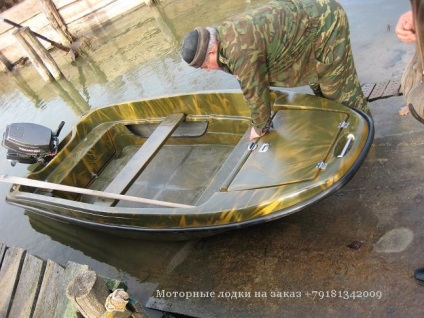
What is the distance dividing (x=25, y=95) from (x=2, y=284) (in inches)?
372

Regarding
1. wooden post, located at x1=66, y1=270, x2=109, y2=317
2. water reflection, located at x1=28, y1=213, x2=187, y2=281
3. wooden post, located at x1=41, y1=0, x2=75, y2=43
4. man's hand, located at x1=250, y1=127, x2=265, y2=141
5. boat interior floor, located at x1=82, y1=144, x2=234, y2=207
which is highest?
wooden post, located at x1=41, y1=0, x2=75, y2=43

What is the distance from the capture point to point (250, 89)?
377cm

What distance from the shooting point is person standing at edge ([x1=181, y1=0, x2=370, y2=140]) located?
3.59 m

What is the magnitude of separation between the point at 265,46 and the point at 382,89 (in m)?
2.59

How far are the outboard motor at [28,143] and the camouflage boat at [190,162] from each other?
0.04 ft

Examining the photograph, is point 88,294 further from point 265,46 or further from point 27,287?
point 265,46

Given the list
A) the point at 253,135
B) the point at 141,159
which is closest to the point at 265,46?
the point at 253,135

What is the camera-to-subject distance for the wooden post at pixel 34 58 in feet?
36.5

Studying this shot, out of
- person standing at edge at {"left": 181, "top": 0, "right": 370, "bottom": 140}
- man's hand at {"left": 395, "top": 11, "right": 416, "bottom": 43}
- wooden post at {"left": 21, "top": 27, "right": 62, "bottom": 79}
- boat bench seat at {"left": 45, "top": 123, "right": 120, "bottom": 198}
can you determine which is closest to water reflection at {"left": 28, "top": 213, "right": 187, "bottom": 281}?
boat bench seat at {"left": 45, "top": 123, "right": 120, "bottom": 198}

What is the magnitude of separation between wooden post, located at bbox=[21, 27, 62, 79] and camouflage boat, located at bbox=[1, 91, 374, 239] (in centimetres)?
626

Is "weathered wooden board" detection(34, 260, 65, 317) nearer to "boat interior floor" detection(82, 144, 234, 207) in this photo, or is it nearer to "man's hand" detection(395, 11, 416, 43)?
"boat interior floor" detection(82, 144, 234, 207)

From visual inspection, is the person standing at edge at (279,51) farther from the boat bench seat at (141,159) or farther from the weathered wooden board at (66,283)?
the weathered wooden board at (66,283)

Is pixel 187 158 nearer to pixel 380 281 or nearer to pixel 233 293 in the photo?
pixel 233 293

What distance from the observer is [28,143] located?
18.8 feet
